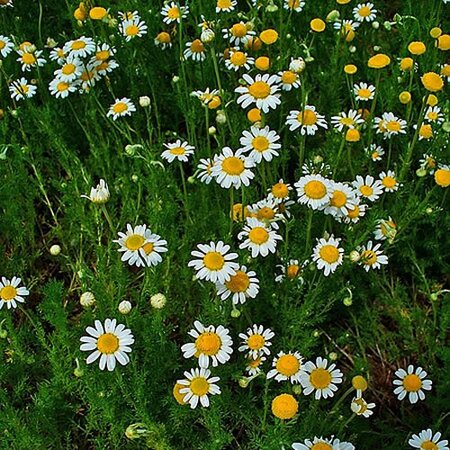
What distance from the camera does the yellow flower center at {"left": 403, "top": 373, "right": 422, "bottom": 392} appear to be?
2.47 metres

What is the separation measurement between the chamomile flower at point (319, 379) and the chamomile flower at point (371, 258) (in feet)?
1.76

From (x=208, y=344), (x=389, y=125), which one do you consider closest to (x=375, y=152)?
(x=389, y=125)

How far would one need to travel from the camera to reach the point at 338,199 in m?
2.61

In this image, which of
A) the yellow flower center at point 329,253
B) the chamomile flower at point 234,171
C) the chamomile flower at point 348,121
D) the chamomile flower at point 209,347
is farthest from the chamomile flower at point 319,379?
the chamomile flower at point 348,121

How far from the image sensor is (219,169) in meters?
2.55

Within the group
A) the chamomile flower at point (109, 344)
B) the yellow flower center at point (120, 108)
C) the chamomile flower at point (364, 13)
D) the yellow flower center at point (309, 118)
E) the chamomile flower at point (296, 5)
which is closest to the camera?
the chamomile flower at point (109, 344)

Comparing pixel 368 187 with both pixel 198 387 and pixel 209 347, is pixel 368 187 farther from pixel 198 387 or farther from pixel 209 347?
pixel 198 387

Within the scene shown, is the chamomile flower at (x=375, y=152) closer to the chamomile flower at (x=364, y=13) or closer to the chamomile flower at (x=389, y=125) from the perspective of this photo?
the chamomile flower at (x=389, y=125)

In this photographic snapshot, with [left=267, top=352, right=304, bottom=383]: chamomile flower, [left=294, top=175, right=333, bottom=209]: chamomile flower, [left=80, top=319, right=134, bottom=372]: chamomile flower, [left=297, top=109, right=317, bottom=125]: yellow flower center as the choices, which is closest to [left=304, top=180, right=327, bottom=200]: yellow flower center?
[left=294, top=175, right=333, bottom=209]: chamomile flower

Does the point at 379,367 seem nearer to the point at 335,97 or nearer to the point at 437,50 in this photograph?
the point at 335,97

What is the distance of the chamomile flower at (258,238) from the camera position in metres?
2.46

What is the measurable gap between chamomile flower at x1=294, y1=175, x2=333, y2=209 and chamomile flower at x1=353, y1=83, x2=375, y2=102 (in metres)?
0.83

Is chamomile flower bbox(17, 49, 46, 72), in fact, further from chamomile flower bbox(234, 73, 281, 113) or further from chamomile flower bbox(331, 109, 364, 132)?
A: chamomile flower bbox(331, 109, 364, 132)

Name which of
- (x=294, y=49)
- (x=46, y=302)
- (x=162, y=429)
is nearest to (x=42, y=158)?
(x=46, y=302)
